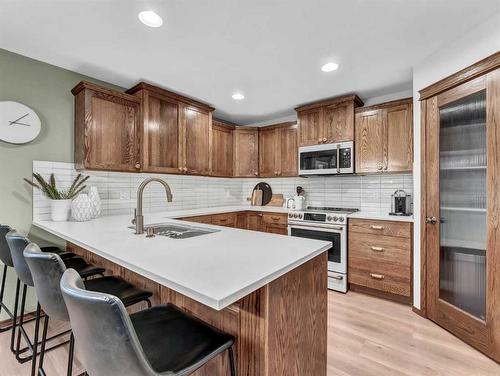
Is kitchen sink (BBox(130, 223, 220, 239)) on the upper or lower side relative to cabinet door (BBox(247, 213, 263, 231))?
upper

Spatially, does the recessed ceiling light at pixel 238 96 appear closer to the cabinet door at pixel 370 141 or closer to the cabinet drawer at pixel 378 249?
the cabinet door at pixel 370 141

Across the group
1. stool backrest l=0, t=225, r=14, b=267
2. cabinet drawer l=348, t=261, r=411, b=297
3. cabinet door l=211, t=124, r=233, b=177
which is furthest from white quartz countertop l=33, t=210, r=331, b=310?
cabinet door l=211, t=124, r=233, b=177

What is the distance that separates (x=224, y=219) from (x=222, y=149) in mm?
1128

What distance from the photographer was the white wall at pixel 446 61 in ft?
5.79

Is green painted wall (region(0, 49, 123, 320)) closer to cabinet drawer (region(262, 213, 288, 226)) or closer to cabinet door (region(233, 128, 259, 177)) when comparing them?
cabinet door (region(233, 128, 259, 177))

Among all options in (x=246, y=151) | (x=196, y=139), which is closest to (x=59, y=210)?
(x=196, y=139)

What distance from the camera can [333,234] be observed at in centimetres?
295

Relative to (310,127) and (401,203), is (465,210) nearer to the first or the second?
(401,203)

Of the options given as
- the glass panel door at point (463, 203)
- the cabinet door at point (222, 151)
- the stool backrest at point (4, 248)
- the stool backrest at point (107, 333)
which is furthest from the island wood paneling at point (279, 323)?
the cabinet door at point (222, 151)

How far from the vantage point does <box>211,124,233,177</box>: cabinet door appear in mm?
3766

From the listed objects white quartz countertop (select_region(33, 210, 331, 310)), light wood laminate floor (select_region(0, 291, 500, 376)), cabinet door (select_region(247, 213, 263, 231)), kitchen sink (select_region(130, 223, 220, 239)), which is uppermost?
white quartz countertop (select_region(33, 210, 331, 310))

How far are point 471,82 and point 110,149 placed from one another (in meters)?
3.19

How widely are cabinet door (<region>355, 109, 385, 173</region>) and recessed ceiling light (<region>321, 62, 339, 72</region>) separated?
861 millimetres

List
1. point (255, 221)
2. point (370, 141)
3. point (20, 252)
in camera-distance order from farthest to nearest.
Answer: point (255, 221), point (370, 141), point (20, 252)
